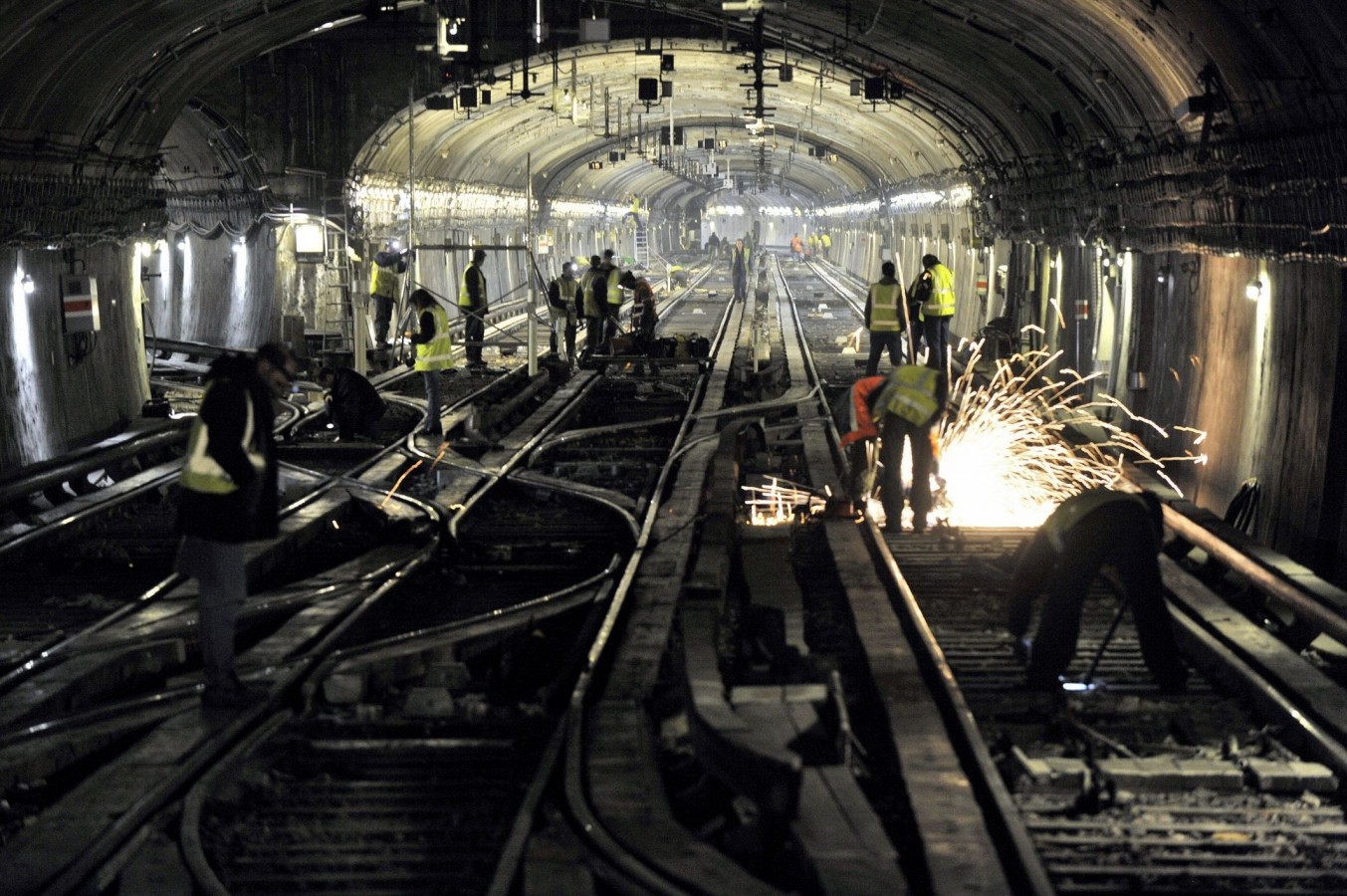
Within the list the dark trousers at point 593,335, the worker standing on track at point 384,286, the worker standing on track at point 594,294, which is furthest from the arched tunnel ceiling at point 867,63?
the dark trousers at point 593,335

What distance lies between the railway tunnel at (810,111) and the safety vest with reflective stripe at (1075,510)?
351 cm

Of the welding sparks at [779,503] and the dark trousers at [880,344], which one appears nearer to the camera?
the welding sparks at [779,503]

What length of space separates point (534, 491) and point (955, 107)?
1255 centimetres

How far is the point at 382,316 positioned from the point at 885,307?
793 cm

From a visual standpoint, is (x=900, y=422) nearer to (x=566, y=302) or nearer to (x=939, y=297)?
(x=939, y=297)

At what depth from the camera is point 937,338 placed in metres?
19.0

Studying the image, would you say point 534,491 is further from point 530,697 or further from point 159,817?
point 159,817

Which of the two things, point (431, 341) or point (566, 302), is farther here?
point (566, 302)

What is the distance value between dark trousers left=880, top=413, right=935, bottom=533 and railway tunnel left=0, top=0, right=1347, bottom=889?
2.24 feet

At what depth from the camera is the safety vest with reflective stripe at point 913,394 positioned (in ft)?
34.5

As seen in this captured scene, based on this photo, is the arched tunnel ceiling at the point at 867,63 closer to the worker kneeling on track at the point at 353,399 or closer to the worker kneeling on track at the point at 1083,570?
the worker kneeling on track at the point at 353,399

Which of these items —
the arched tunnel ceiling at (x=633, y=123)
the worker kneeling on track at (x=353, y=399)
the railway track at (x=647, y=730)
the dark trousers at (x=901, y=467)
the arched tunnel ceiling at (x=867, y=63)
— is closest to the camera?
the railway track at (x=647, y=730)

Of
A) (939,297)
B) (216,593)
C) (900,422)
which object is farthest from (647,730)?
(939,297)

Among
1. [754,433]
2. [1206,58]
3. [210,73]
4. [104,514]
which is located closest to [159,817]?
[104,514]
